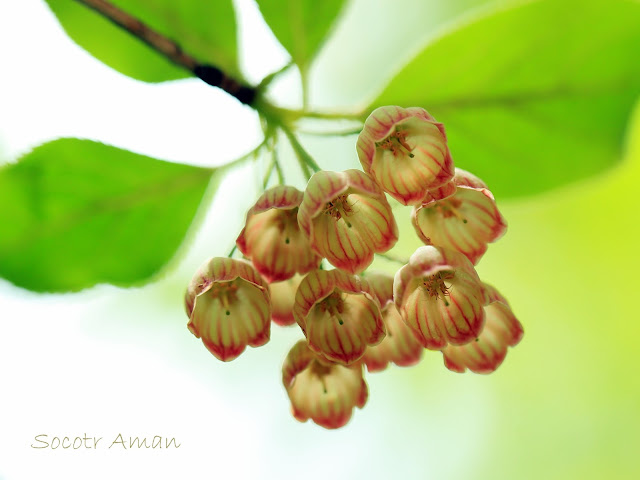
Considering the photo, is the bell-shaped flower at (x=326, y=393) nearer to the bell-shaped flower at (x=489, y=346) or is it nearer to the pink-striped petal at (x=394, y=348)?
the pink-striped petal at (x=394, y=348)

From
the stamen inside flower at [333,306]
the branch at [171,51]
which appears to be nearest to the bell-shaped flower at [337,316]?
the stamen inside flower at [333,306]

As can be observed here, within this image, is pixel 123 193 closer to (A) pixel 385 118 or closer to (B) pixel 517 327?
(A) pixel 385 118

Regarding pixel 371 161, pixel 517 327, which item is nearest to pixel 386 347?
pixel 517 327

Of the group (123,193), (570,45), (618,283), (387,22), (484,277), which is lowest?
(484,277)

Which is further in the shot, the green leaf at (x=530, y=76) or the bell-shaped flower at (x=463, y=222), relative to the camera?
the green leaf at (x=530, y=76)

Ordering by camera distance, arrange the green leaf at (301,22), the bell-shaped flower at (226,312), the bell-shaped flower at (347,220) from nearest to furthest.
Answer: the bell-shaped flower at (347,220) < the bell-shaped flower at (226,312) < the green leaf at (301,22)

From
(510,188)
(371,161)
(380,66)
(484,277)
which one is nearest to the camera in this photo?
(371,161)

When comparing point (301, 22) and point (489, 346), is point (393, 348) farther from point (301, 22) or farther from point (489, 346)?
point (301, 22)

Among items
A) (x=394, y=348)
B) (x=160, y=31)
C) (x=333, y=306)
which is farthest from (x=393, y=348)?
(x=160, y=31)
